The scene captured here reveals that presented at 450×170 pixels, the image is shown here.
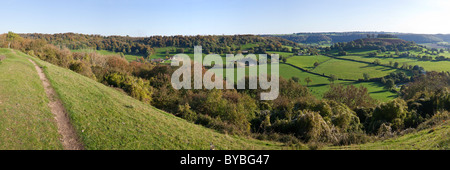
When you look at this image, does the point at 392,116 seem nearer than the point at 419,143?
No

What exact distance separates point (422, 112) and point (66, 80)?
31.5 meters

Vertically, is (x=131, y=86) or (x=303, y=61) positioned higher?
(x=303, y=61)

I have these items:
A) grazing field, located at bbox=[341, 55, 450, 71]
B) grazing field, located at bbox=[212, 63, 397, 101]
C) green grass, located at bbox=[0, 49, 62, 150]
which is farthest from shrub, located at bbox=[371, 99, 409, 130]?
grazing field, located at bbox=[341, 55, 450, 71]

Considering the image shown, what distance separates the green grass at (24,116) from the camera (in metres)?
8.85

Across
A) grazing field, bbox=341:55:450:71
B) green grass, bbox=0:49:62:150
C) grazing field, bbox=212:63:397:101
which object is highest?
grazing field, bbox=341:55:450:71

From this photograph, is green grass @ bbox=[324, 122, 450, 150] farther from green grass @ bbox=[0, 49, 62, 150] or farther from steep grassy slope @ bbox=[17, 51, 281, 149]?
green grass @ bbox=[0, 49, 62, 150]

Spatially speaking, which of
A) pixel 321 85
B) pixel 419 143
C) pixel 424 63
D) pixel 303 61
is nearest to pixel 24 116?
pixel 419 143

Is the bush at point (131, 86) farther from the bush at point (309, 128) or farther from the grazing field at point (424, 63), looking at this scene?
the grazing field at point (424, 63)

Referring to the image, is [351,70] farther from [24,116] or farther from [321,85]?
[24,116]

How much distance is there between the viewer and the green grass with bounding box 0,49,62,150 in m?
8.85

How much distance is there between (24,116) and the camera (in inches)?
419

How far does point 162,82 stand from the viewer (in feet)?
102
